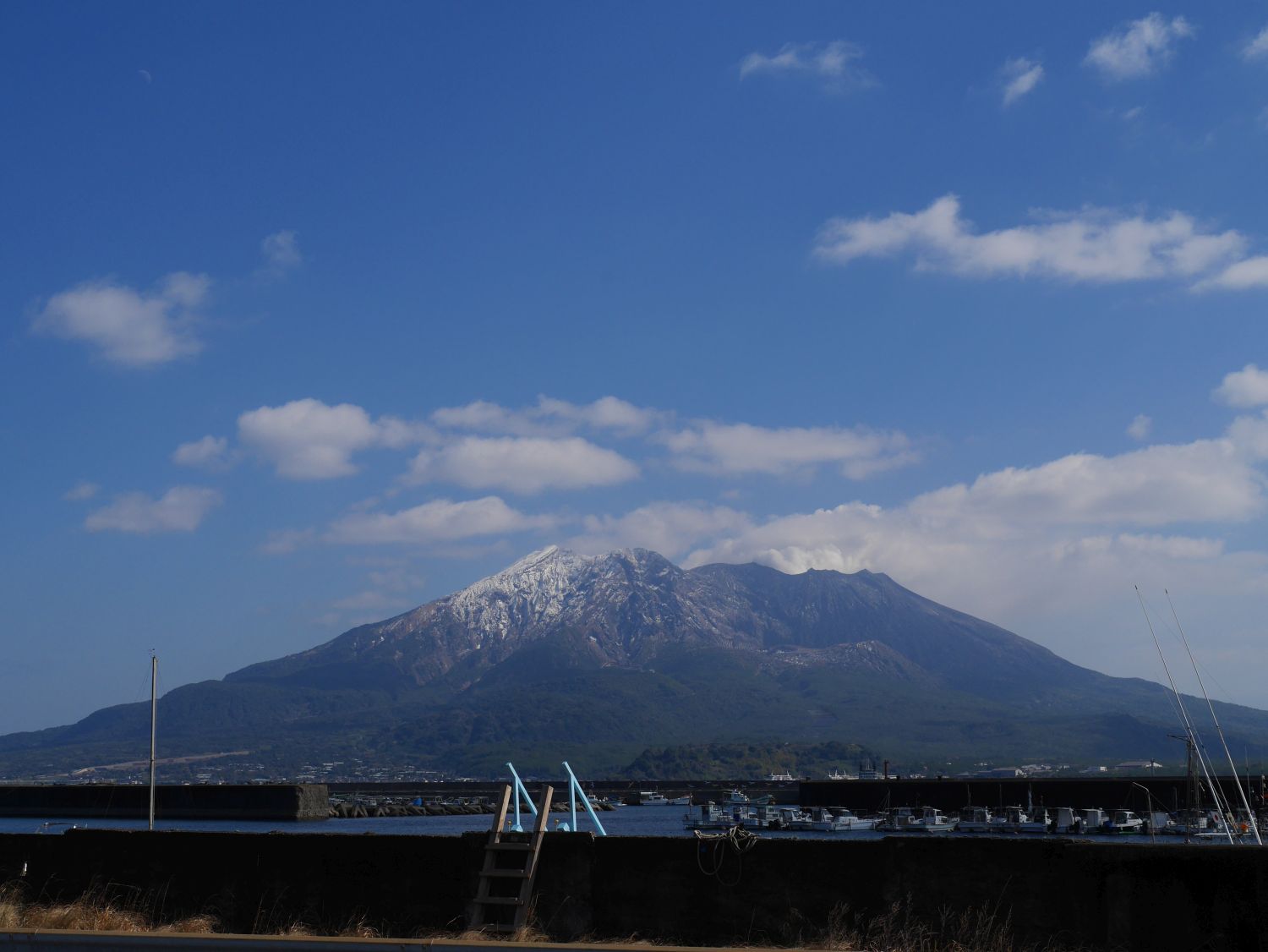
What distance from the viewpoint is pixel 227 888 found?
16.4 meters

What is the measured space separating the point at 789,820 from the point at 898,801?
32521 millimetres

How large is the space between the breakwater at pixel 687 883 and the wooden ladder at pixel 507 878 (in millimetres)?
208

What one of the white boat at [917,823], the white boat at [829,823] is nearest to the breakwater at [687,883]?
the white boat at [917,823]

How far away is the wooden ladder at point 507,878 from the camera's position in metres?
14.9

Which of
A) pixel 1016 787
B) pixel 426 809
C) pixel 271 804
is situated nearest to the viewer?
pixel 271 804

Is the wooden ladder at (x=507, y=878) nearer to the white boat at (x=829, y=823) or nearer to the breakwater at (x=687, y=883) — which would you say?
the breakwater at (x=687, y=883)

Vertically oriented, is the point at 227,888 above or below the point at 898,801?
above

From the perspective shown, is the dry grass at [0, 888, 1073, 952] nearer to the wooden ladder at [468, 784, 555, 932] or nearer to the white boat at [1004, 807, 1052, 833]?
the wooden ladder at [468, 784, 555, 932]

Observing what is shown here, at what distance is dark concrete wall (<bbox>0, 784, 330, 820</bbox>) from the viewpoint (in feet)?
405

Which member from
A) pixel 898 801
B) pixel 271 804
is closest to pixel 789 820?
pixel 898 801

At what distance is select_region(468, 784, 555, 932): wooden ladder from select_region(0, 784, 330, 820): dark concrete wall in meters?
112

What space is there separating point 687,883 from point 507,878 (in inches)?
83.1

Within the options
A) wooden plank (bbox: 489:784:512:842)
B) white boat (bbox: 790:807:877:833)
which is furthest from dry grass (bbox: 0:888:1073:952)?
white boat (bbox: 790:807:877:833)

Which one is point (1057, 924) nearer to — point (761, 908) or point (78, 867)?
point (761, 908)
